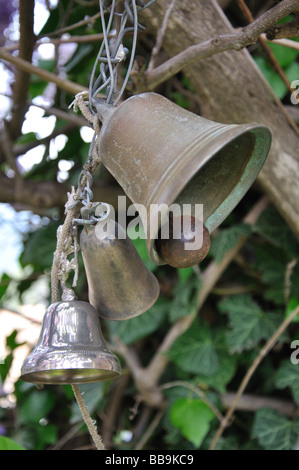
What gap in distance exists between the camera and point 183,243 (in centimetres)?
59

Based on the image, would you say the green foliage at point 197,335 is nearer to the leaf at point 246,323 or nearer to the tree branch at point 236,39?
the leaf at point 246,323

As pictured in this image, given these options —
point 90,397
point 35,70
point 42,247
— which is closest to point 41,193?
point 42,247

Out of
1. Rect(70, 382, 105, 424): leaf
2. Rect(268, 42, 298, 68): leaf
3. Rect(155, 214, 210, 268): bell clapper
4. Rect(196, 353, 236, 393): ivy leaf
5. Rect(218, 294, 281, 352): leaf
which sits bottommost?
Rect(70, 382, 105, 424): leaf

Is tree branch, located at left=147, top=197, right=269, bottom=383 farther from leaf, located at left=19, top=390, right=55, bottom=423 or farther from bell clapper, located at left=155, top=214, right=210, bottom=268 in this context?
bell clapper, located at left=155, top=214, right=210, bottom=268

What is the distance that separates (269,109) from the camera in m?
0.99

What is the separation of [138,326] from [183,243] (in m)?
0.76

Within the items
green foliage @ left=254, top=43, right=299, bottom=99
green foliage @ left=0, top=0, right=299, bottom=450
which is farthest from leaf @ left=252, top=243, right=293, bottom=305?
green foliage @ left=254, top=43, right=299, bottom=99

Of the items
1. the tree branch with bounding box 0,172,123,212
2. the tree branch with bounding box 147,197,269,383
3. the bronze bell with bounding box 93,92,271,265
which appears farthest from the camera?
the tree branch with bounding box 0,172,123,212

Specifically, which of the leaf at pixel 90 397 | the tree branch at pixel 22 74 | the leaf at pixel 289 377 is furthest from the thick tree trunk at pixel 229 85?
the leaf at pixel 90 397

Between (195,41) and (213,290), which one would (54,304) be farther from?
(213,290)

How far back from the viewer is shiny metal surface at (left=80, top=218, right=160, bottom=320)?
63 cm

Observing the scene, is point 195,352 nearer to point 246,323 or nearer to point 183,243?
point 246,323

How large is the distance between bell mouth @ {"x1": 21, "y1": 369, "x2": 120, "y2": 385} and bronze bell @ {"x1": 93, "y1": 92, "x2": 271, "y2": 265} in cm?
19

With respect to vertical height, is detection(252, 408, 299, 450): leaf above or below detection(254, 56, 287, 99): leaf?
below
